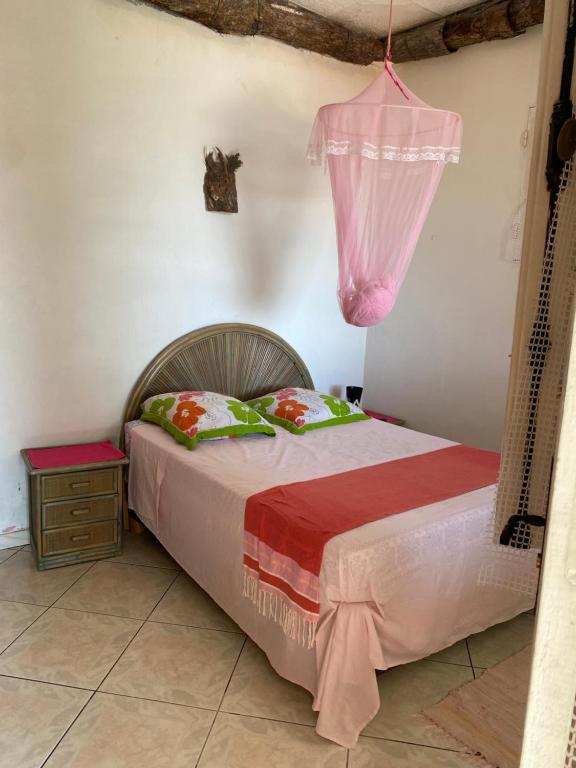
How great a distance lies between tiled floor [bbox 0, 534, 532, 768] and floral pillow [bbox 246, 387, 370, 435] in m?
1.03

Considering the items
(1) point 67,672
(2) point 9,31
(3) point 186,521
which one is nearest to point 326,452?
(3) point 186,521

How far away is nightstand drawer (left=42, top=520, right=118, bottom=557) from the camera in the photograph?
274 centimetres

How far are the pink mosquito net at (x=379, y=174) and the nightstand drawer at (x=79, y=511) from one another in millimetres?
1570

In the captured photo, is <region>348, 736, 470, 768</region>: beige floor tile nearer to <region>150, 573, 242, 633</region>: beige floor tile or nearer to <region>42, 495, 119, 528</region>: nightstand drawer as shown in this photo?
<region>150, 573, 242, 633</region>: beige floor tile

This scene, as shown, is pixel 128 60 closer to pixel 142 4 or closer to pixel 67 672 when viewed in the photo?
pixel 142 4

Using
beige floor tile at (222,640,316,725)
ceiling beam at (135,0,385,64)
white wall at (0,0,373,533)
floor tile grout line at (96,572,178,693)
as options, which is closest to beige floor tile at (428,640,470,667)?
beige floor tile at (222,640,316,725)

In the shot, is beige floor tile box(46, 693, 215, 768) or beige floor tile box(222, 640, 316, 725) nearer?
beige floor tile box(46, 693, 215, 768)

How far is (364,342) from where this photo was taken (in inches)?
169

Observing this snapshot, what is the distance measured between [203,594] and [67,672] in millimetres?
688

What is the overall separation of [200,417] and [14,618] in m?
1.16

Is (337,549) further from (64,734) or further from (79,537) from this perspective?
(79,537)

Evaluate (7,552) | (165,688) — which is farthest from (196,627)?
(7,552)

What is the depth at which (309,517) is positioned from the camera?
1993 mm

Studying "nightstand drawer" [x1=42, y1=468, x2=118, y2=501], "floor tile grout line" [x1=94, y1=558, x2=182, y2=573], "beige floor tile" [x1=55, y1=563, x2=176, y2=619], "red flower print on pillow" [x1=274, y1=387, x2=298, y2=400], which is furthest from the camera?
"red flower print on pillow" [x1=274, y1=387, x2=298, y2=400]
